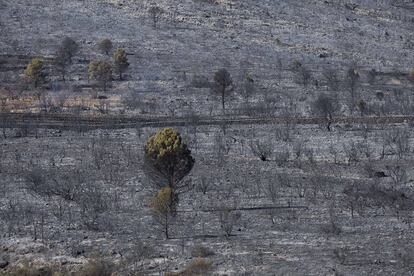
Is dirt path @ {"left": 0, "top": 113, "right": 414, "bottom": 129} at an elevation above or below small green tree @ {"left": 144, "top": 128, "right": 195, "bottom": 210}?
above

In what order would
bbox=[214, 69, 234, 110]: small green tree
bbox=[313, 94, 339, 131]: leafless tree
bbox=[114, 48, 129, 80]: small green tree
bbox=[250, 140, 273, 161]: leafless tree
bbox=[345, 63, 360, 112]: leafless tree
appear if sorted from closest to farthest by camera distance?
bbox=[250, 140, 273, 161]: leafless tree → bbox=[313, 94, 339, 131]: leafless tree → bbox=[214, 69, 234, 110]: small green tree → bbox=[345, 63, 360, 112]: leafless tree → bbox=[114, 48, 129, 80]: small green tree

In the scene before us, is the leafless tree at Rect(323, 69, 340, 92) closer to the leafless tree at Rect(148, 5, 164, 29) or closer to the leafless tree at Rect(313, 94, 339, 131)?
the leafless tree at Rect(313, 94, 339, 131)

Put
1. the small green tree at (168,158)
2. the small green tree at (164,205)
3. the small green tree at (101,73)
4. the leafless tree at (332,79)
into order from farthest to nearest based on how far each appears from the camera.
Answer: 1. the leafless tree at (332,79)
2. the small green tree at (101,73)
3. the small green tree at (168,158)
4. the small green tree at (164,205)

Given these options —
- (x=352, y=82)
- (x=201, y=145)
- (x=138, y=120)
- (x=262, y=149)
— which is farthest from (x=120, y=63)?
(x=262, y=149)

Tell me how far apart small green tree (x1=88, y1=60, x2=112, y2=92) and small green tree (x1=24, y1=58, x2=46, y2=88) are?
3.73 metres

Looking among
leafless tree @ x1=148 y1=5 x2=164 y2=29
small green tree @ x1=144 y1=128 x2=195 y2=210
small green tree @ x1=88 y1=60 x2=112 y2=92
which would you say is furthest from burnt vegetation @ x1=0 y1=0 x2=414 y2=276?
leafless tree @ x1=148 y1=5 x2=164 y2=29

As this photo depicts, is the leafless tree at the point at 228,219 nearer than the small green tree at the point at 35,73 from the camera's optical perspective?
Yes

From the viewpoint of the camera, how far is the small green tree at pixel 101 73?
5237 cm

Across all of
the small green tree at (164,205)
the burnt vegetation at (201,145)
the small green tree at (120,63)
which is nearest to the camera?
the burnt vegetation at (201,145)

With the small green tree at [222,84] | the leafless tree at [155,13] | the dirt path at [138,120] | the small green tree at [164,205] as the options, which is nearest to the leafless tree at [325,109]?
the dirt path at [138,120]

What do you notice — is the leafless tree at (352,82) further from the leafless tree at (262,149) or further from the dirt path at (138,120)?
the leafless tree at (262,149)

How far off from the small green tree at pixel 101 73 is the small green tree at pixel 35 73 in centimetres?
373

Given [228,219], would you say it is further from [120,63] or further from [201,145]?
[120,63]

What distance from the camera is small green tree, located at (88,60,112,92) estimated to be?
172ft
